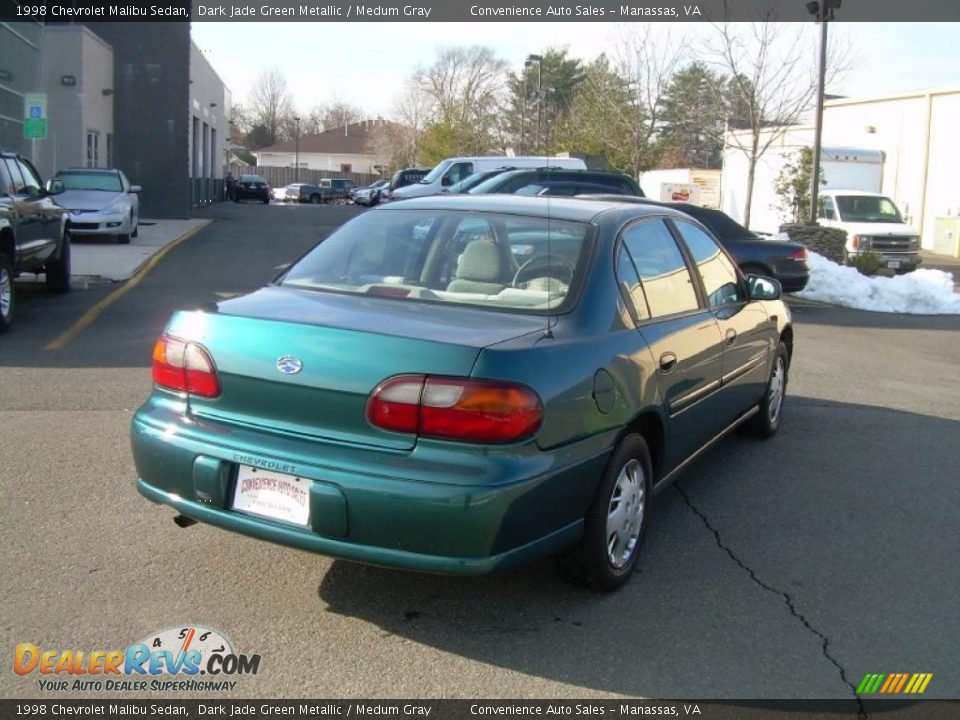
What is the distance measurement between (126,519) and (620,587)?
7.78 feet

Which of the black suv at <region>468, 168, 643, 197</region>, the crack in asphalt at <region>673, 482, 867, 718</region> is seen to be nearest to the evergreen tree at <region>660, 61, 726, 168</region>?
the black suv at <region>468, 168, 643, 197</region>

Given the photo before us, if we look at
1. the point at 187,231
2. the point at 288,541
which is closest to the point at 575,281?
the point at 288,541

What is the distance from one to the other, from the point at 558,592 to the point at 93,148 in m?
25.8

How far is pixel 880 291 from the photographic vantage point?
639 inches

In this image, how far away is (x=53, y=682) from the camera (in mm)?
3355

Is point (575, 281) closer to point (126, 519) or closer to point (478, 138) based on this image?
point (126, 519)

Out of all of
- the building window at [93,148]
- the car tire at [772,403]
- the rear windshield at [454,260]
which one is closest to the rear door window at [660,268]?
the rear windshield at [454,260]

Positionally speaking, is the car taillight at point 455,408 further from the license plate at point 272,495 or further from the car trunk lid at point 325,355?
the license plate at point 272,495

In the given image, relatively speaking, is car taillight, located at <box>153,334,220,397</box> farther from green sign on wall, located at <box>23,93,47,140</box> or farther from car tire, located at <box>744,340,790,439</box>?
green sign on wall, located at <box>23,93,47,140</box>

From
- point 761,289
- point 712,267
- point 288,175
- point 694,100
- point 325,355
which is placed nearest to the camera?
point 325,355

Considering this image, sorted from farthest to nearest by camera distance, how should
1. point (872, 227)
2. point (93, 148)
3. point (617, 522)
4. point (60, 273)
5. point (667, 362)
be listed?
point (93, 148), point (872, 227), point (60, 273), point (667, 362), point (617, 522)

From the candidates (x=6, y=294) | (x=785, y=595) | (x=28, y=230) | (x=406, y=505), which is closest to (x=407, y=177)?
(x=28, y=230)

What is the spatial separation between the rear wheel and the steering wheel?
7.10 meters

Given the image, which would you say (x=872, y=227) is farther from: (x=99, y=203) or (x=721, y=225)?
(x=99, y=203)
